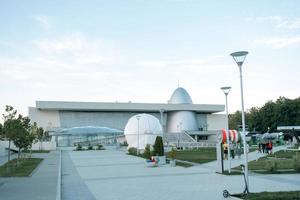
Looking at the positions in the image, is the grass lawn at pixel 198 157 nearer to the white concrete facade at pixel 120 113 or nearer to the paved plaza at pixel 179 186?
the paved plaza at pixel 179 186

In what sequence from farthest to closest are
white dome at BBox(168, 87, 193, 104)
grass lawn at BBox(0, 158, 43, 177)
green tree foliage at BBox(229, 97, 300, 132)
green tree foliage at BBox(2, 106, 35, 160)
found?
white dome at BBox(168, 87, 193, 104) < green tree foliage at BBox(229, 97, 300, 132) < green tree foliage at BBox(2, 106, 35, 160) < grass lawn at BBox(0, 158, 43, 177)

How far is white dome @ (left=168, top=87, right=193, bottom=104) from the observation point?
102225mm

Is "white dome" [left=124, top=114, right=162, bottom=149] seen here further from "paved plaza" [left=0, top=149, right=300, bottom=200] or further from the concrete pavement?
"paved plaza" [left=0, top=149, right=300, bottom=200]

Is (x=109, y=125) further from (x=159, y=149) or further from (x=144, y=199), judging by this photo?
(x=144, y=199)

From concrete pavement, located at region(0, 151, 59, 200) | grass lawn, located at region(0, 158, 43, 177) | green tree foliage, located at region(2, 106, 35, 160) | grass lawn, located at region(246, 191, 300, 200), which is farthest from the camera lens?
green tree foliage, located at region(2, 106, 35, 160)

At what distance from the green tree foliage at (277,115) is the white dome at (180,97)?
25.4 meters

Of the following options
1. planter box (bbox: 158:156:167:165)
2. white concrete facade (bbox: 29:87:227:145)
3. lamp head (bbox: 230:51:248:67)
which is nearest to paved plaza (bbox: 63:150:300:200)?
lamp head (bbox: 230:51:248:67)

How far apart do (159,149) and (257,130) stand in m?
56.4

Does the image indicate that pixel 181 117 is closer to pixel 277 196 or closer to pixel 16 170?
pixel 16 170

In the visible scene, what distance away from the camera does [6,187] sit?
14.3m

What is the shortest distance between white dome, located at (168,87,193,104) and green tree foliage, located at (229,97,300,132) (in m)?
25.4

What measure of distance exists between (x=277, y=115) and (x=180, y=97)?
35324 millimetres

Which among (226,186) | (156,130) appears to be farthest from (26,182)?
(156,130)

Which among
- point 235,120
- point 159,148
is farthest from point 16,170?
point 235,120
